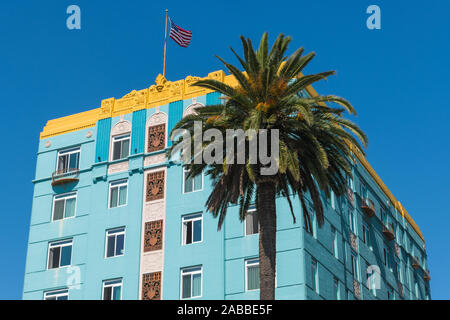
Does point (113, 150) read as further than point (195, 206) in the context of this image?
Yes

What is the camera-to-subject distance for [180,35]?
61.7 meters

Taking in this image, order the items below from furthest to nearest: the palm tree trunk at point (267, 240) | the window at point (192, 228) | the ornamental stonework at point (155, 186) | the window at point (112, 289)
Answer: the ornamental stonework at point (155, 186) → the window at point (112, 289) → the window at point (192, 228) → the palm tree trunk at point (267, 240)

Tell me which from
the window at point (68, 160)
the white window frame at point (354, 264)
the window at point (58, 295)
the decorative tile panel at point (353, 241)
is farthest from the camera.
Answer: the window at point (68, 160)

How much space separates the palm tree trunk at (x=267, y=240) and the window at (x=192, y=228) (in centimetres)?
1493

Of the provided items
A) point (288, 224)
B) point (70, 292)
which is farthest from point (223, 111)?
point (70, 292)

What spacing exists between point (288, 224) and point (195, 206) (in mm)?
6903

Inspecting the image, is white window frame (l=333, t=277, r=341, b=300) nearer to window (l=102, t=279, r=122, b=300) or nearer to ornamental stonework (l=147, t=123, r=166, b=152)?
window (l=102, t=279, r=122, b=300)

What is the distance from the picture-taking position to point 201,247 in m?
53.1

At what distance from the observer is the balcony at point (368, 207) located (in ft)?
211

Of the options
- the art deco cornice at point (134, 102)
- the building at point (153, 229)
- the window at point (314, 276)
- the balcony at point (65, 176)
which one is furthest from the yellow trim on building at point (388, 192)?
the balcony at point (65, 176)

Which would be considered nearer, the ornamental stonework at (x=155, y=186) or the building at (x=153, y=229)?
the building at (x=153, y=229)

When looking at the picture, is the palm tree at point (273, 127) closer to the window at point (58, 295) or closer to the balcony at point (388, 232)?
the window at point (58, 295)
